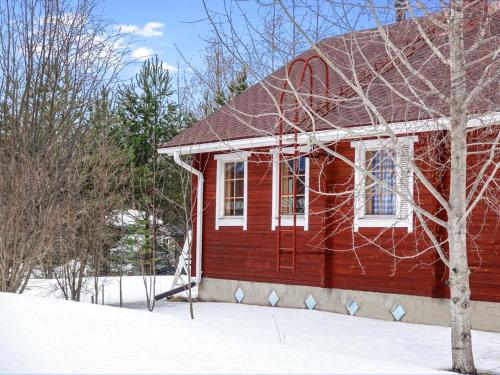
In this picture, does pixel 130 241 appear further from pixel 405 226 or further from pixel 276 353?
pixel 276 353

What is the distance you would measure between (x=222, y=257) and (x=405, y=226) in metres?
4.97

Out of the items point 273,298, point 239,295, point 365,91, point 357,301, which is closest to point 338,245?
point 357,301

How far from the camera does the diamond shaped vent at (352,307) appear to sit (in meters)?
14.0

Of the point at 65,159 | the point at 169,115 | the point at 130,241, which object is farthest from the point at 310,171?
the point at 169,115

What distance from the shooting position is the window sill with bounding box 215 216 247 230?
53.5 ft

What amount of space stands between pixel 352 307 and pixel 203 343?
664cm

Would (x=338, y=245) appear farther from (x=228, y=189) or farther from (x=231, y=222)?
(x=228, y=189)

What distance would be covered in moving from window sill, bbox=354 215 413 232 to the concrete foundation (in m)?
1.21

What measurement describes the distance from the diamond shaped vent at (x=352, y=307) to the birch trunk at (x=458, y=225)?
5.06m

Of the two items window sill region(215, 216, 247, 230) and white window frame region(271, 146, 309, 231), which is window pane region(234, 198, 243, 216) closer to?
window sill region(215, 216, 247, 230)

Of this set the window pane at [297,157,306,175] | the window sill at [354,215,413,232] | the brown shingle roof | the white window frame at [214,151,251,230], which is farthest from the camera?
the white window frame at [214,151,251,230]

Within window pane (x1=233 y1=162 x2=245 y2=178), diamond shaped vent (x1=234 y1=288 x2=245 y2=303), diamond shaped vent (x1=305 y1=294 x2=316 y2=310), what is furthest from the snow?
diamond shaped vent (x1=305 y1=294 x2=316 y2=310)

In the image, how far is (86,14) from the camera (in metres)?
19.0

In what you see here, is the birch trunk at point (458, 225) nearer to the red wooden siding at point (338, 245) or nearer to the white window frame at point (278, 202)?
the red wooden siding at point (338, 245)
